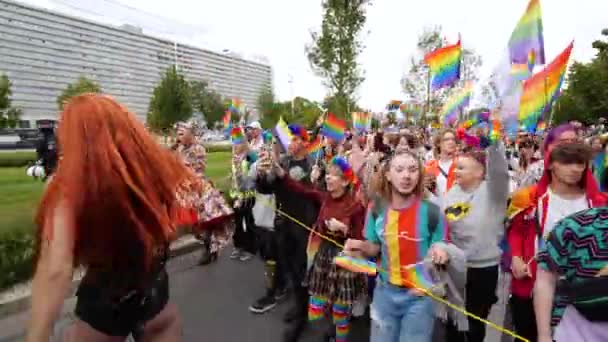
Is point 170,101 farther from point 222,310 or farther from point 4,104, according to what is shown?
point 222,310

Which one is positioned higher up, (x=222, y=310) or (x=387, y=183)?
(x=387, y=183)

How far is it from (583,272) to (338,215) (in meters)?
1.97

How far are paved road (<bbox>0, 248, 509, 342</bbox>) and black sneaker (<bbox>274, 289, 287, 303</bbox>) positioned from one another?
4.6 inches

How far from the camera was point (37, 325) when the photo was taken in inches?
52.6

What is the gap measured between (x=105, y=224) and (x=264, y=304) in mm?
3305

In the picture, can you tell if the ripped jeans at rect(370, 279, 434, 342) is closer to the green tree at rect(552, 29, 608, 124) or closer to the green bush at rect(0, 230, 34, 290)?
the green bush at rect(0, 230, 34, 290)

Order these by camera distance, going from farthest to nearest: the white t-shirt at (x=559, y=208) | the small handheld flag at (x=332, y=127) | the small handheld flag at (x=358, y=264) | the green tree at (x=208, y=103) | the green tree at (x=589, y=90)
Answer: the green tree at (x=208, y=103)
the green tree at (x=589, y=90)
the small handheld flag at (x=332, y=127)
the small handheld flag at (x=358, y=264)
the white t-shirt at (x=559, y=208)

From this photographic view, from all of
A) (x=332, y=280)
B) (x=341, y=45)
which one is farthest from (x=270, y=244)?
(x=341, y=45)

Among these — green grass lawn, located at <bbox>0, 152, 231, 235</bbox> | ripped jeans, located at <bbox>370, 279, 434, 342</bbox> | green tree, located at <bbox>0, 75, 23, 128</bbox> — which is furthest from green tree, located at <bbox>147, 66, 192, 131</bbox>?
ripped jeans, located at <bbox>370, 279, 434, 342</bbox>

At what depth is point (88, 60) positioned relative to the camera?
111250 mm

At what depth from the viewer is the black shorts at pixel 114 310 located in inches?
64.2

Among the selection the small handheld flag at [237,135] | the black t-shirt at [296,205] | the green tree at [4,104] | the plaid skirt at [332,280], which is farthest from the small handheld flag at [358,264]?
the green tree at [4,104]

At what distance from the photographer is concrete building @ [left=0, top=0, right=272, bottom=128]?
90.8 meters

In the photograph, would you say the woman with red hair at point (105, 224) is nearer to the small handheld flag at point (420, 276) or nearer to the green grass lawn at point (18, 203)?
the small handheld flag at point (420, 276)
